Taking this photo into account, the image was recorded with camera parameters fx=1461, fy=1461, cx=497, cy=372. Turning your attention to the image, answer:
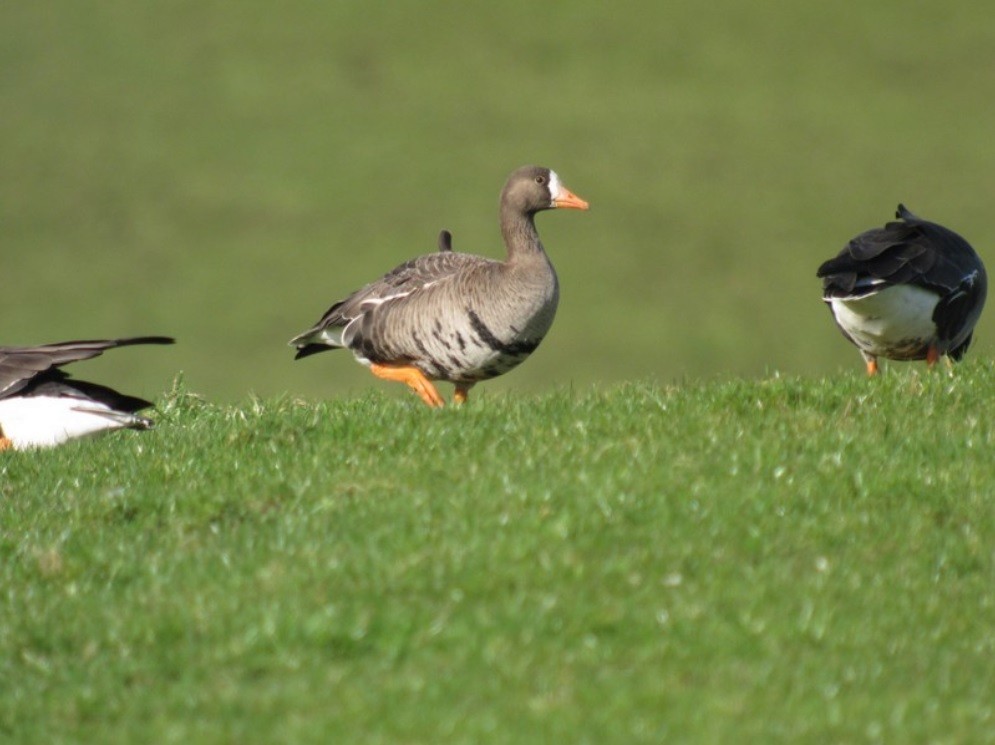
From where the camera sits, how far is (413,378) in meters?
15.2

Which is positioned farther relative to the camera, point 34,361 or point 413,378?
point 413,378

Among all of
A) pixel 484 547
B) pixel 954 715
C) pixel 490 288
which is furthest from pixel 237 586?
pixel 490 288

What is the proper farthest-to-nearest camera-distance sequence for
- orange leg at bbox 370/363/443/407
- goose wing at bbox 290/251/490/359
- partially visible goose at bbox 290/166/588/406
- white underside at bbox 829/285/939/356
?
goose wing at bbox 290/251/490/359 → orange leg at bbox 370/363/443/407 → partially visible goose at bbox 290/166/588/406 → white underside at bbox 829/285/939/356

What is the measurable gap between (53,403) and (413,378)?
405cm

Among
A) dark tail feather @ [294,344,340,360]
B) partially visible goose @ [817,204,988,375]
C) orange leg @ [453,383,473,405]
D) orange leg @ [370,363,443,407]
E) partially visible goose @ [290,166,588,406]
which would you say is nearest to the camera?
partially visible goose @ [817,204,988,375]

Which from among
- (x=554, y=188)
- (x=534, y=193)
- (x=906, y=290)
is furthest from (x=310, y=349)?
(x=906, y=290)

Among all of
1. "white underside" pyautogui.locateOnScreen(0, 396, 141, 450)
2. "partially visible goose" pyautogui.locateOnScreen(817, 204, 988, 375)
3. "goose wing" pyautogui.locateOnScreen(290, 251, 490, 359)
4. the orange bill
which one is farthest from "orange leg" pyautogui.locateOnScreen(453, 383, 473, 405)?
"white underside" pyautogui.locateOnScreen(0, 396, 141, 450)

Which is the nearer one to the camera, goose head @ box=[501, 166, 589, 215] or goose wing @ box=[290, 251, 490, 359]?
goose wing @ box=[290, 251, 490, 359]

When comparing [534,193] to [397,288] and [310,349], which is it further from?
[310,349]

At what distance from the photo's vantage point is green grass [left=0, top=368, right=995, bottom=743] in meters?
6.45

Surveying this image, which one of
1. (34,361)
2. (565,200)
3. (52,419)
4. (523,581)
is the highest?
(565,200)

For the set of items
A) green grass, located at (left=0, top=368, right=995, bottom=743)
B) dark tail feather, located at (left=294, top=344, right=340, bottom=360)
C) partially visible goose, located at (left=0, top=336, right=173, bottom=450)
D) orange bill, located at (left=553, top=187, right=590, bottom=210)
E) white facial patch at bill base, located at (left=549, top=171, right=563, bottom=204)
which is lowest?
green grass, located at (left=0, top=368, right=995, bottom=743)

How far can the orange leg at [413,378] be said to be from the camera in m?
15.0

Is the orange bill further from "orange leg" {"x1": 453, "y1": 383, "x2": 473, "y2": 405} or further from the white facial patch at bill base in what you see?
"orange leg" {"x1": 453, "y1": 383, "x2": 473, "y2": 405}
